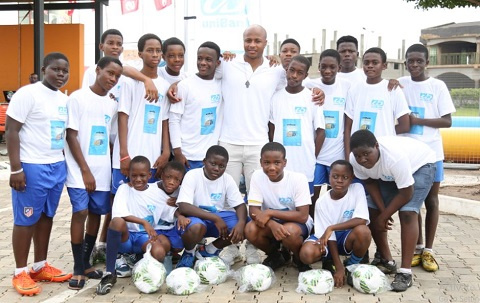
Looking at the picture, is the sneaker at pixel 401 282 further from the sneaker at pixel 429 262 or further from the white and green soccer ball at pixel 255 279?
the white and green soccer ball at pixel 255 279

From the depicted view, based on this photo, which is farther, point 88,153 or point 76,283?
point 88,153

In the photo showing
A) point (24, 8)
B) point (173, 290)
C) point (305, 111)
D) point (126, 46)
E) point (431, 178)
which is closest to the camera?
point (173, 290)

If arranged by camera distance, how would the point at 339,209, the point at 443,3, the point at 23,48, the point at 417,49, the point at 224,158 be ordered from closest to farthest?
1. the point at 339,209
2. the point at 224,158
3. the point at 417,49
4. the point at 443,3
5. the point at 23,48

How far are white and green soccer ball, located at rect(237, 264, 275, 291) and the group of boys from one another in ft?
1.16

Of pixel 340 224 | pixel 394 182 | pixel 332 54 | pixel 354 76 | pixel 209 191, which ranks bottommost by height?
pixel 340 224

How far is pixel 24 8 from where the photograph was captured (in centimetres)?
2070

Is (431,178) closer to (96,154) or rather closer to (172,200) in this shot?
(172,200)

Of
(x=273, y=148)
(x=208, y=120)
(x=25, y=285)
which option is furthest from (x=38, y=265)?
(x=273, y=148)

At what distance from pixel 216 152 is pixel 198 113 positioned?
539 millimetres

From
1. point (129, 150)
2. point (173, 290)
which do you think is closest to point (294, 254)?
point (173, 290)

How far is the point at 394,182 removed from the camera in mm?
5617

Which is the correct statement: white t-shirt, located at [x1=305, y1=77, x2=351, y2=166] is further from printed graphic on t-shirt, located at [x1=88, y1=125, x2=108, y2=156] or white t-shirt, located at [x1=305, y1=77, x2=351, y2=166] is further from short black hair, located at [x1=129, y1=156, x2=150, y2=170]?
printed graphic on t-shirt, located at [x1=88, y1=125, x2=108, y2=156]

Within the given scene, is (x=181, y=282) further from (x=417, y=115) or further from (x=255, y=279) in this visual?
(x=417, y=115)

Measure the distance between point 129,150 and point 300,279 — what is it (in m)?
1.89
